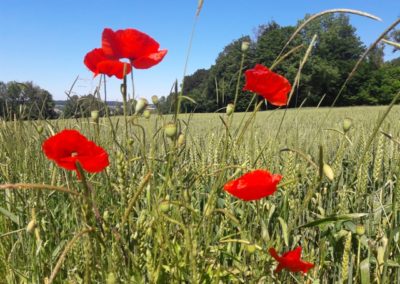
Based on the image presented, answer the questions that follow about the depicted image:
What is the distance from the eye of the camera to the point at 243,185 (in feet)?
2.32

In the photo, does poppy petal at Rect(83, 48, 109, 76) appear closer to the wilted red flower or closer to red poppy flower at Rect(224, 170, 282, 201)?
the wilted red flower

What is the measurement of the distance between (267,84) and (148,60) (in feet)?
0.86

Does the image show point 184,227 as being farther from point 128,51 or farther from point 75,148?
point 128,51

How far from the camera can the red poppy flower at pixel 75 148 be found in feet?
2.29

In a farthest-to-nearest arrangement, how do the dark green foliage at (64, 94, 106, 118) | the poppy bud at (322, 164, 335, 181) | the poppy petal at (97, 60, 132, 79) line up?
1. the dark green foliage at (64, 94, 106, 118)
2. the poppy petal at (97, 60, 132, 79)
3. the poppy bud at (322, 164, 335, 181)

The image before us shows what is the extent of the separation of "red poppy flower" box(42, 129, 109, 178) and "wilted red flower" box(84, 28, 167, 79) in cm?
19

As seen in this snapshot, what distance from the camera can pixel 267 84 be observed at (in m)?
0.89

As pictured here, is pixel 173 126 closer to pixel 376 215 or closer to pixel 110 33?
pixel 110 33

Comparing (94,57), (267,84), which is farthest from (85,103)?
(267,84)

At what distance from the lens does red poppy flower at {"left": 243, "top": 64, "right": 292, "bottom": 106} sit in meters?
0.86

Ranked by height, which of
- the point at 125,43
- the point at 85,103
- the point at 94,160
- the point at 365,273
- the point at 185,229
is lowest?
the point at 365,273

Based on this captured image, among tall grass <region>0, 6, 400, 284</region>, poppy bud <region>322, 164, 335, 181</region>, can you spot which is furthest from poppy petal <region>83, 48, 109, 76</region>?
poppy bud <region>322, 164, 335, 181</region>

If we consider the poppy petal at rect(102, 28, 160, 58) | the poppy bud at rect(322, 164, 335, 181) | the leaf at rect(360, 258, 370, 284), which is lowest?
the leaf at rect(360, 258, 370, 284)

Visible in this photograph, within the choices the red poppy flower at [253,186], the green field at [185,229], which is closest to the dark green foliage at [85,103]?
the green field at [185,229]
